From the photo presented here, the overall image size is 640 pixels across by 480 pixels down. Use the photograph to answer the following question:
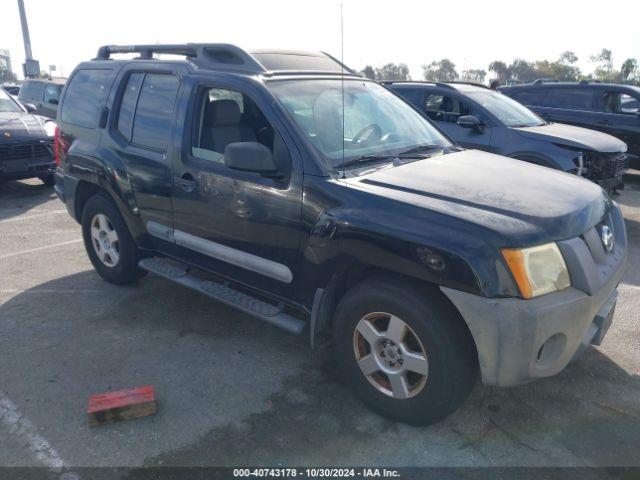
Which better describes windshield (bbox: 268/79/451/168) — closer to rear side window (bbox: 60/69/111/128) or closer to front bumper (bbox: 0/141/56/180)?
rear side window (bbox: 60/69/111/128)

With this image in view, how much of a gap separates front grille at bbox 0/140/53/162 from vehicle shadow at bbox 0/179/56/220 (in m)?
0.66

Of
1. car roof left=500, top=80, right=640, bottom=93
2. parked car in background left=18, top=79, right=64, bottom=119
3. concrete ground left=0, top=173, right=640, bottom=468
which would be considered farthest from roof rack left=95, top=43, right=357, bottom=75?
parked car in background left=18, top=79, right=64, bottom=119

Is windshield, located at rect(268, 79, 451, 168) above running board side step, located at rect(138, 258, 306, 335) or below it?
above

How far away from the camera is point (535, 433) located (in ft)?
9.48

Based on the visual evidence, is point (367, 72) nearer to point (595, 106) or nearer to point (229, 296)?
point (595, 106)

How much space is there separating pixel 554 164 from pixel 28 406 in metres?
6.29

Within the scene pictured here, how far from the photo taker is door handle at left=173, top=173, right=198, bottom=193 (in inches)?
→ 148

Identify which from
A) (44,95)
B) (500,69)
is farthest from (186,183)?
(500,69)

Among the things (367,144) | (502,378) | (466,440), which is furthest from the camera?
(367,144)

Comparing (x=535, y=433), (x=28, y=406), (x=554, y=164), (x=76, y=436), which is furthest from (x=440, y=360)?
(x=554, y=164)

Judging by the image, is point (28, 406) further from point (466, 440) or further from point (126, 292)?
point (466, 440)

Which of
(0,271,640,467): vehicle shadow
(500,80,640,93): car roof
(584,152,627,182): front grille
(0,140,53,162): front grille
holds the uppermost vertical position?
(500,80,640,93): car roof

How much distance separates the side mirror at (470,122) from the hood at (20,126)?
6.55m

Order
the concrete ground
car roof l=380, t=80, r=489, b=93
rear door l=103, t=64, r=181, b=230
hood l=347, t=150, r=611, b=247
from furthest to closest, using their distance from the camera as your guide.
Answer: car roof l=380, t=80, r=489, b=93 < rear door l=103, t=64, r=181, b=230 < the concrete ground < hood l=347, t=150, r=611, b=247
